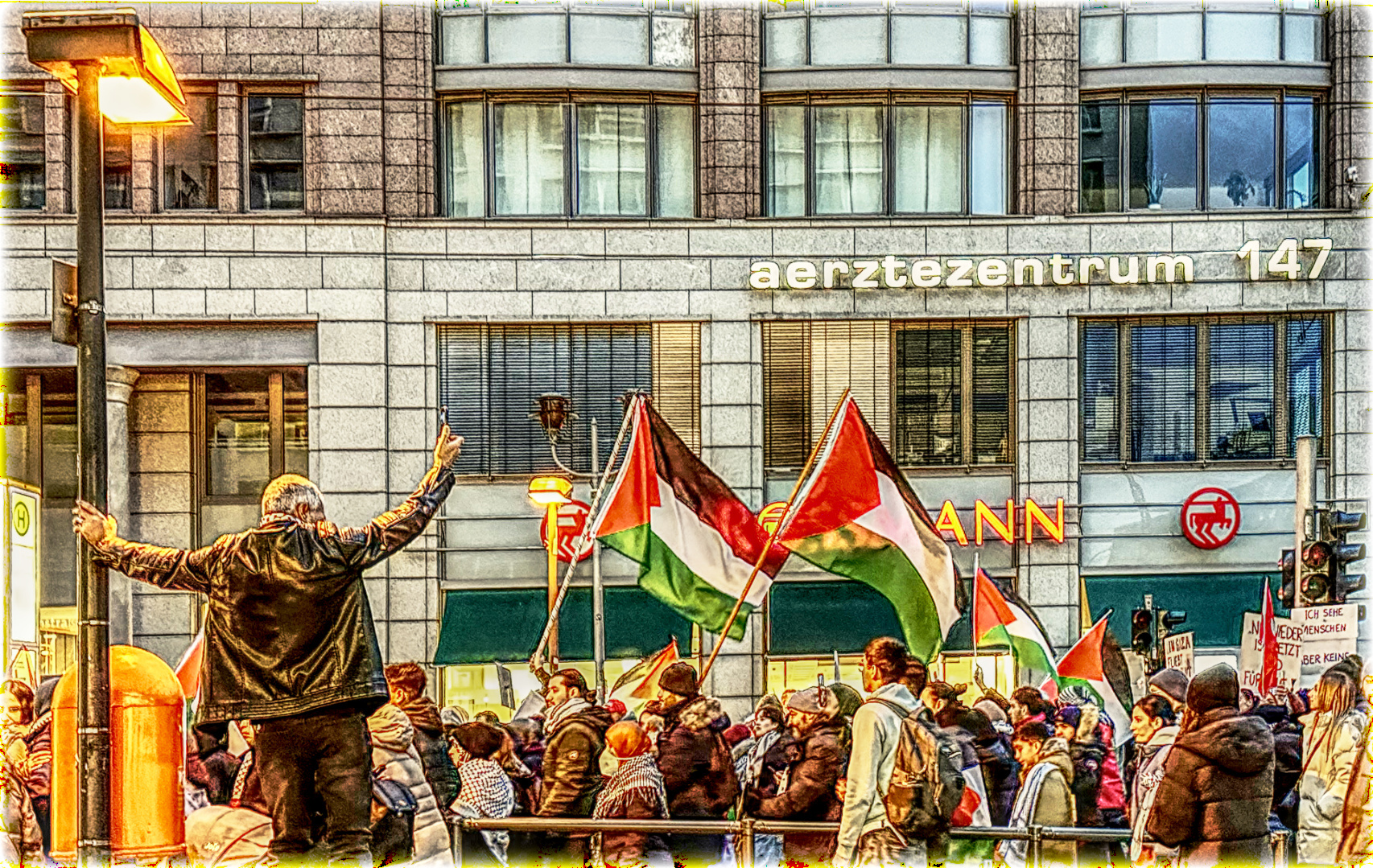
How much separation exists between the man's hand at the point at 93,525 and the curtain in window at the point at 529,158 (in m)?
13.9

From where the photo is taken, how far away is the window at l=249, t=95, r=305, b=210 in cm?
2028

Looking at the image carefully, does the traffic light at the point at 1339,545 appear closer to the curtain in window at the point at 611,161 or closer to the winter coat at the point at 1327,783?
the winter coat at the point at 1327,783

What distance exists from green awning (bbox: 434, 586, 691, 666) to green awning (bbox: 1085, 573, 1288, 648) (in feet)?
18.5

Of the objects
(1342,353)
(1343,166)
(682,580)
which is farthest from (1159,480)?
(682,580)

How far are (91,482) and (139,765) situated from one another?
136 cm

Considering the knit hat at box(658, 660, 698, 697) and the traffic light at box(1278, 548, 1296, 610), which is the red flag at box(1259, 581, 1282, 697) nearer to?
the traffic light at box(1278, 548, 1296, 610)

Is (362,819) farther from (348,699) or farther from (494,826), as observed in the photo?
(494,826)

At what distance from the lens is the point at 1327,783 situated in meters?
8.92

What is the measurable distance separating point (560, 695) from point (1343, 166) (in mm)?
15048

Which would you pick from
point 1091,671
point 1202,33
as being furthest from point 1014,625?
point 1202,33

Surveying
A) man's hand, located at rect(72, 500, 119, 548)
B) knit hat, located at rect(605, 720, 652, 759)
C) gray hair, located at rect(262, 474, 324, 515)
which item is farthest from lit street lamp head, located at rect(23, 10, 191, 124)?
knit hat, located at rect(605, 720, 652, 759)

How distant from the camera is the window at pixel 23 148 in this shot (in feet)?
66.3

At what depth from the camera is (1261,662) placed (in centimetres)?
1524

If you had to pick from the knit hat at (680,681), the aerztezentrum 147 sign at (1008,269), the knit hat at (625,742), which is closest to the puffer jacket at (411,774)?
the knit hat at (625,742)
